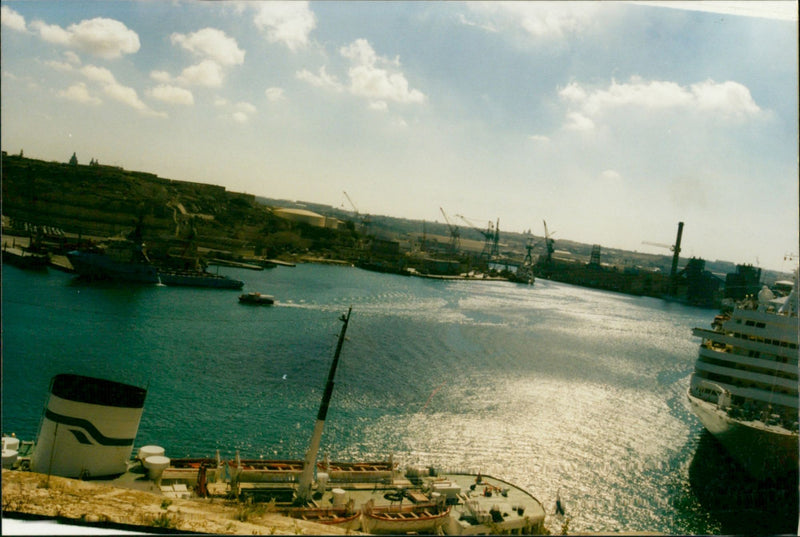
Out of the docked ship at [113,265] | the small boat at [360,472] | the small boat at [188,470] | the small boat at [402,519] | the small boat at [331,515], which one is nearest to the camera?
the small boat at [331,515]

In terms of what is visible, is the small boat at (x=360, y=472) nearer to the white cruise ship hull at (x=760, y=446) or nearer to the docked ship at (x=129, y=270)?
the white cruise ship hull at (x=760, y=446)

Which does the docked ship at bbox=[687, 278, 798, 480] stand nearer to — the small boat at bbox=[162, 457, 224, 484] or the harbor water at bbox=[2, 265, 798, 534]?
the harbor water at bbox=[2, 265, 798, 534]

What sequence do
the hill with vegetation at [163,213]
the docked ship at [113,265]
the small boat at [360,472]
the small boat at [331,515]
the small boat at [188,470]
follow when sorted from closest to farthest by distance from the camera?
the small boat at [331,515], the small boat at [188,470], the small boat at [360,472], the hill with vegetation at [163,213], the docked ship at [113,265]

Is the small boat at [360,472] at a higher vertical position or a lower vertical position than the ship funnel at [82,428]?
lower

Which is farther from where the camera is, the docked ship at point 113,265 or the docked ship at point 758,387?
the docked ship at point 113,265

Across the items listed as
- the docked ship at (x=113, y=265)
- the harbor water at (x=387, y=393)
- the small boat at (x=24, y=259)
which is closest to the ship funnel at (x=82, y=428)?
the harbor water at (x=387, y=393)

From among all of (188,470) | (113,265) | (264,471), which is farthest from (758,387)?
(113,265)
